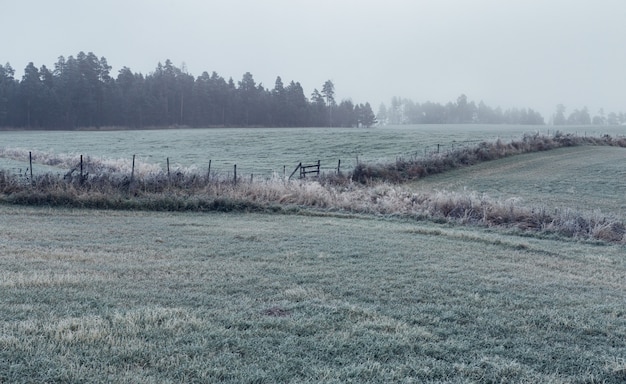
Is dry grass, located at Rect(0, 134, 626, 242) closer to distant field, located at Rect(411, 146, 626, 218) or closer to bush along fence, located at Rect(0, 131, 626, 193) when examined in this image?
bush along fence, located at Rect(0, 131, 626, 193)

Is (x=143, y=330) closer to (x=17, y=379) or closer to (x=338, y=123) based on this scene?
(x=17, y=379)

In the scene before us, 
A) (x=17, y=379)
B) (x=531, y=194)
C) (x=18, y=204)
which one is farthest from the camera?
(x=531, y=194)

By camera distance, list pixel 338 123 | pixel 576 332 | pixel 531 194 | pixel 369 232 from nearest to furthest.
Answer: pixel 576 332 → pixel 369 232 → pixel 531 194 → pixel 338 123

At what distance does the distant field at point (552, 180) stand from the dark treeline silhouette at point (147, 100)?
6400cm

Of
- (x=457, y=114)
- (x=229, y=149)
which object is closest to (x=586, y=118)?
(x=457, y=114)

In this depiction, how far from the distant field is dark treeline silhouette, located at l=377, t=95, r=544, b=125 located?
11564cm

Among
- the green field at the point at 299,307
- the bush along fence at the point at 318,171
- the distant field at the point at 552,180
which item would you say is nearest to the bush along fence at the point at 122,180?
the bush along fence at the point at 318,171

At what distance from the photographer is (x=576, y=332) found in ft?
20.2

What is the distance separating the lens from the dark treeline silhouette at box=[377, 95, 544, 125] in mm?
156450

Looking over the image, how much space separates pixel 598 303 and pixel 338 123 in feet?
352

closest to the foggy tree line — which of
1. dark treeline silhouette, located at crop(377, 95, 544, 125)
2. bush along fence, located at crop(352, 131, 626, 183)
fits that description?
dark treeline silhouette, located at crop(377, 95, 544, 125)

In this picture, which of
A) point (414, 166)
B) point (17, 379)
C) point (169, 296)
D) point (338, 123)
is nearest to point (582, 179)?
point (414, 166)

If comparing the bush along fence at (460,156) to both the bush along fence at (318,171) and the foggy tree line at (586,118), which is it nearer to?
the bush along fence at (318,171)

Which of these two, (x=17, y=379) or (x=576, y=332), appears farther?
(x=576, y=332)
